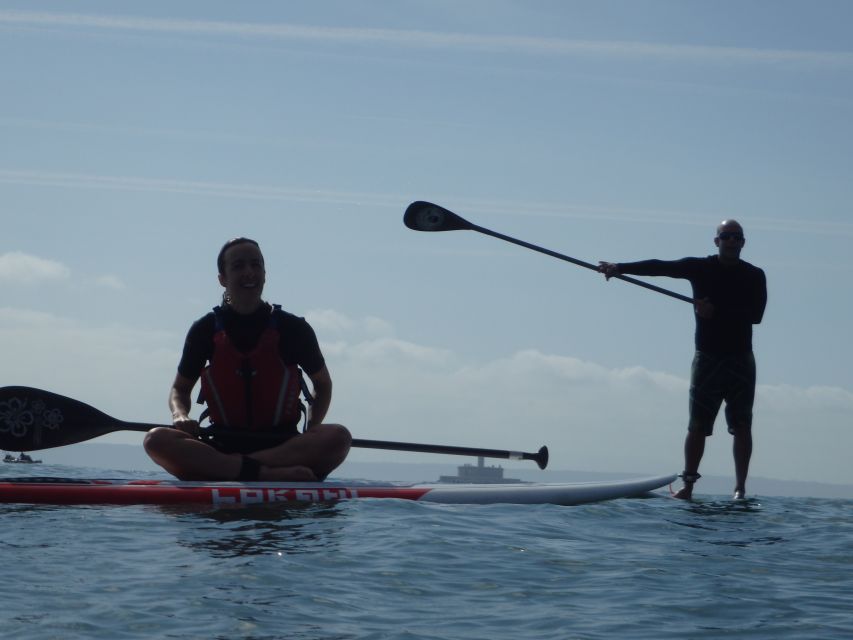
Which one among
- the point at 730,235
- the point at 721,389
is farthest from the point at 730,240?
the point at 721,389

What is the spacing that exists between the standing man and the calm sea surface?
2197mm

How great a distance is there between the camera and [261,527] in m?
5.61

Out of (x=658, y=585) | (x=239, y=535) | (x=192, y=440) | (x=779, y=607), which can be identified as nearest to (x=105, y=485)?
(x=192, y=440)

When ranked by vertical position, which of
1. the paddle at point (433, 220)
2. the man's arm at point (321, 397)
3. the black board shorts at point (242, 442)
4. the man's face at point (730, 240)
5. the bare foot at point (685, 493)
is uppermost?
the paddle at point (433, 220)

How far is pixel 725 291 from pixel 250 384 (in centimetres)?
375

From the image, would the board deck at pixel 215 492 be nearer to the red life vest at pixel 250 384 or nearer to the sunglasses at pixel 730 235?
the red life vest at pixel 250 384

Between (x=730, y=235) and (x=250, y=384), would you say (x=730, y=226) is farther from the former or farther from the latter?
(x=250, y=384)

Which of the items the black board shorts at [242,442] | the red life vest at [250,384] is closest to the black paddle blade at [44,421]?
the black board shorts at [242,442]

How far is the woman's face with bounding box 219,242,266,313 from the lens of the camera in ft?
23.5

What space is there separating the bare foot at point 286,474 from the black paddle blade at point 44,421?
1.32 metres

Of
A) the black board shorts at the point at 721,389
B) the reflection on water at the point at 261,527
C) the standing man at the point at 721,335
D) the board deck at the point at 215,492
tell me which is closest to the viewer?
the reflection on water at the point at 261,527

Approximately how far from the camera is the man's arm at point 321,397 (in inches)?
293

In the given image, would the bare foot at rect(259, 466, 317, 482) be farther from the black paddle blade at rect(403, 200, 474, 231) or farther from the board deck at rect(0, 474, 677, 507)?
the black paddle blade at rect(403, 200, 474, 231)

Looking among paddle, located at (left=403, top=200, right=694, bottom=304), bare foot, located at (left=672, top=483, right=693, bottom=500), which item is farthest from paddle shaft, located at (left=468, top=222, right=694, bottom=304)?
bare foot, located at (left=672, top=483, right=693, bottom=500)
